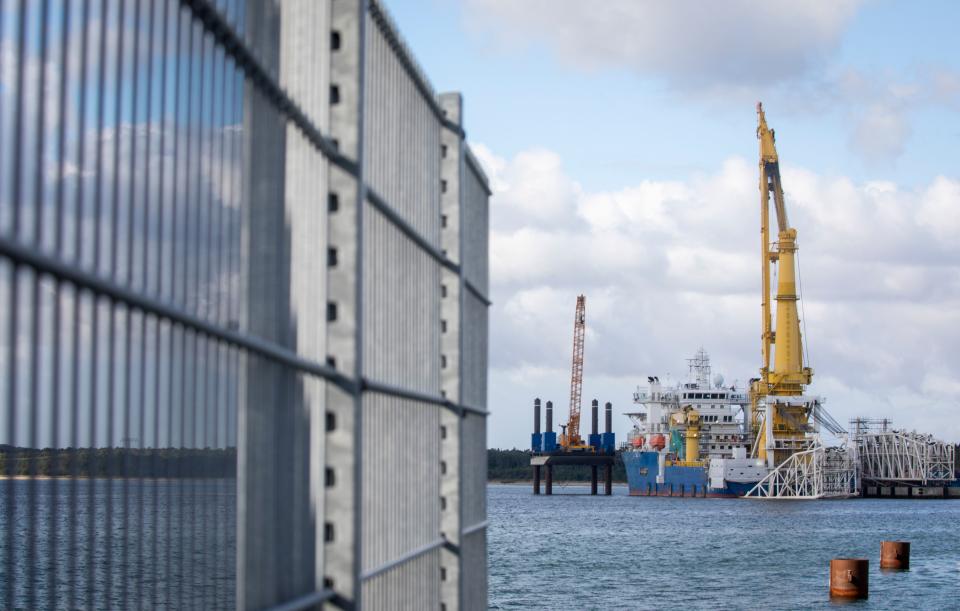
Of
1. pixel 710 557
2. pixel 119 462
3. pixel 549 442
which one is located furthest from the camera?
pixel 549 442

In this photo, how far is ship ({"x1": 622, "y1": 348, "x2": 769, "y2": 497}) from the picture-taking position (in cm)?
9794

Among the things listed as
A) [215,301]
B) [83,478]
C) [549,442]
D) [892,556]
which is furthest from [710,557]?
[549,442]

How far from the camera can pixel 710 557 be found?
161 ft

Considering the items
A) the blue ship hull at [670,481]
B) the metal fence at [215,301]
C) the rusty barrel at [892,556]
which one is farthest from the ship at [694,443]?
the metal fence at [215,301]

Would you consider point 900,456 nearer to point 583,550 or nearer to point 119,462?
point 583,550

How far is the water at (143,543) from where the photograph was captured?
3443 millimetres

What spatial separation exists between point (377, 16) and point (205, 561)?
10.9 feet

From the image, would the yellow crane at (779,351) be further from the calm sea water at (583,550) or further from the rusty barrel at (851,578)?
the rusty barrel at (851,578)

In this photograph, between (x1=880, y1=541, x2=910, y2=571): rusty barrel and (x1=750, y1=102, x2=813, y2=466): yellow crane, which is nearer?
(x1=880, y1=541, x2=910, y2=571): rusty barrel

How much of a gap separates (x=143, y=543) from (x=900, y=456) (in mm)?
112132

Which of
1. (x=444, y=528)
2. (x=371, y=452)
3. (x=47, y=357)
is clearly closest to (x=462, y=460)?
(x=444, y=528)

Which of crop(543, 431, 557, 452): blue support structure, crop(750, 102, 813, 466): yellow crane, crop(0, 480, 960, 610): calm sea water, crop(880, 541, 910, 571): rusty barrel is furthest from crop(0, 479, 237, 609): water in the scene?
crop(543, 431, 557, 452): blue support structure

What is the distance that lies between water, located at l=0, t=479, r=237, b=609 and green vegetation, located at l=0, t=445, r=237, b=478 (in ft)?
0.10

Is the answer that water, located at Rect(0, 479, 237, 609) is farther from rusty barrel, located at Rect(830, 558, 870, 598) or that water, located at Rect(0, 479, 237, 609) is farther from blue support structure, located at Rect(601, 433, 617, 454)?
blue support structure, located at Rect(601, 433, 617, 454)
